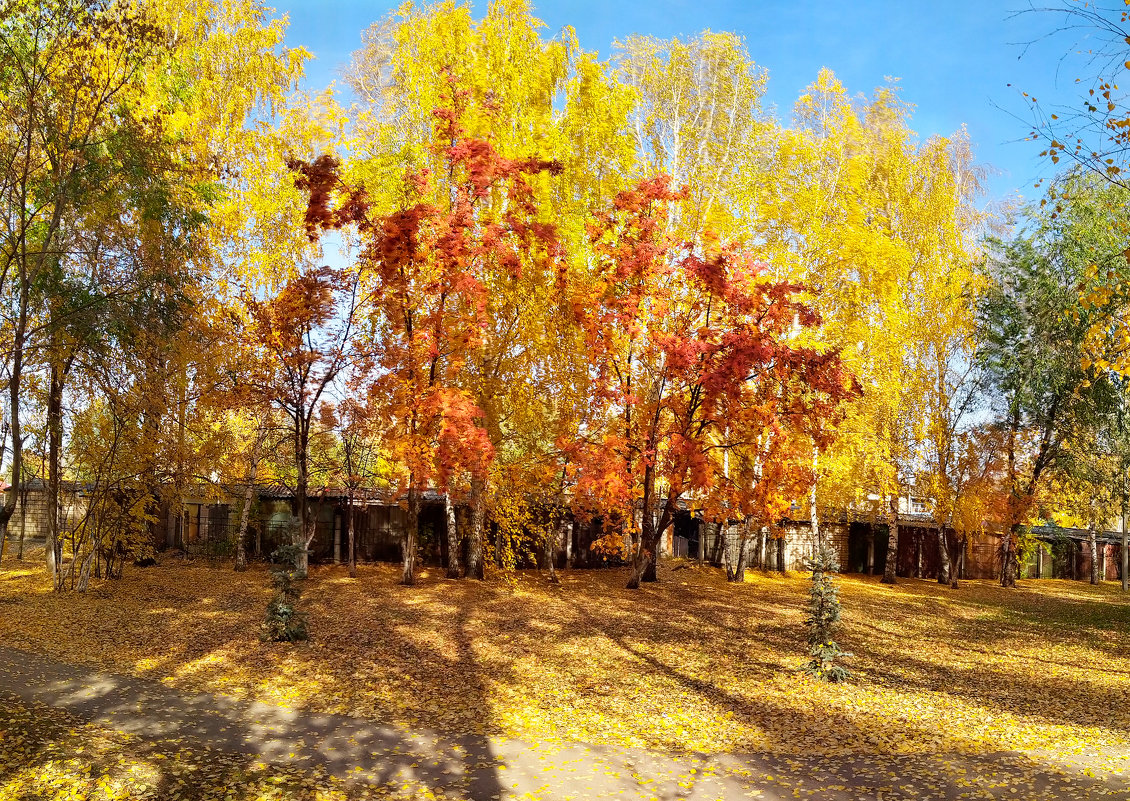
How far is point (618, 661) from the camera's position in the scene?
11.4m

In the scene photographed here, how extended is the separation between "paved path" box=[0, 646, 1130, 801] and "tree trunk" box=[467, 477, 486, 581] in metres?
10.8

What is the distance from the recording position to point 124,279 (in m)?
14.0

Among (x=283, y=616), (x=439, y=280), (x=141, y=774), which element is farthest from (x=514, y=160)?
(x=141, y=774)

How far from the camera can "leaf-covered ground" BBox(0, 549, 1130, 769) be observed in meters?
8.34

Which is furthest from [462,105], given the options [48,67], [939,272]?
[939,272]

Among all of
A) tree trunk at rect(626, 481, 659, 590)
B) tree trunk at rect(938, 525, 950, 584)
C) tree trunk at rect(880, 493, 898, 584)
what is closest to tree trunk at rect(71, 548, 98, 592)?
tree trunk at rect(626, 481, 659, 590)

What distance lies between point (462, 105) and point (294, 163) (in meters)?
3.84

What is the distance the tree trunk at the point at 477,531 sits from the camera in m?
19.1

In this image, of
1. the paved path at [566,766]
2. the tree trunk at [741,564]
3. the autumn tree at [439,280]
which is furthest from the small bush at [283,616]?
the tree trunk at [741,564]

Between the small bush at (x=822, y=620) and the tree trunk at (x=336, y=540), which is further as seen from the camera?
the tree trunk at (x=336, y=540)

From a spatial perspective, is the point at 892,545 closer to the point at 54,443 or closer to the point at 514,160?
the point at 514,160

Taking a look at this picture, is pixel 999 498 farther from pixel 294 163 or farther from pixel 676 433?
pixel 294 163

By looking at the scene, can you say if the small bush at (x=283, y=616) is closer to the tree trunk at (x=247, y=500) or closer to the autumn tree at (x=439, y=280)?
the autumn tree at (x=439, y=280)

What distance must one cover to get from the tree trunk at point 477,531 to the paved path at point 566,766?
10.8 meters
